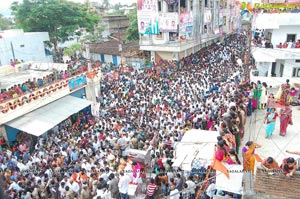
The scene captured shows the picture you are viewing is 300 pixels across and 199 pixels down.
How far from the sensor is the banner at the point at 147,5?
2804 centimetres

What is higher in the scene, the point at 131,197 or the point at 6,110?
the point at 6,110

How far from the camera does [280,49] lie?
1731 cm

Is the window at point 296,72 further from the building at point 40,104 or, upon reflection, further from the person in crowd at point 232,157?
the person in crowd at point 232,157

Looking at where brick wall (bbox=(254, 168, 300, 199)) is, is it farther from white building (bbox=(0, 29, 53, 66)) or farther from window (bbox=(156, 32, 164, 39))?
white building (bbox=(0, 29, 53, 66))

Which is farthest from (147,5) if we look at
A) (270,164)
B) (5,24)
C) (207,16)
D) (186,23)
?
(5,24)

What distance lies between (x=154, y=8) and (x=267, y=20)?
42.9 ft

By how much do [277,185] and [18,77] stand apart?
16.9m

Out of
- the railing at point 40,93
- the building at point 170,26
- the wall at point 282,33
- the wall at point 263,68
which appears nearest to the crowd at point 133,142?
the railing at point 40,93

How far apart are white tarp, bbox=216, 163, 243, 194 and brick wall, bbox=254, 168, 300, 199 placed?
355 millimetres

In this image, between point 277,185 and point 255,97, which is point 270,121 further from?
point 277,185

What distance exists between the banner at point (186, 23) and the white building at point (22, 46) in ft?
44.8

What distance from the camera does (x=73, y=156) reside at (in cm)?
1107

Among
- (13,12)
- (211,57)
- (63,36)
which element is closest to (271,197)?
(211,57)

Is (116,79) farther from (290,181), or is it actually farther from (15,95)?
(290,181)
